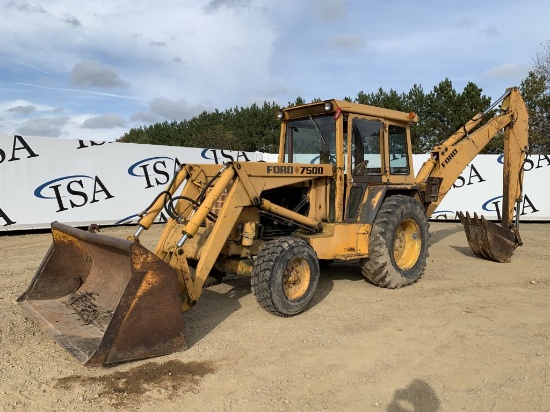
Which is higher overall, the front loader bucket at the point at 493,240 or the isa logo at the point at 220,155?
the isa logo at the point at 220,155

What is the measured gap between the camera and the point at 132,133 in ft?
162

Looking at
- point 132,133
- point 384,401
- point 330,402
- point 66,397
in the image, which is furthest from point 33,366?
point 132,133

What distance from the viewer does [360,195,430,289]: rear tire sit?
20.6 ft

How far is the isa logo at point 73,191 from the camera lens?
12.4 m

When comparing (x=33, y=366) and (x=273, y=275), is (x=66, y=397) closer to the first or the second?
(x=33, y=366)

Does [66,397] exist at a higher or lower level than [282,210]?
lower

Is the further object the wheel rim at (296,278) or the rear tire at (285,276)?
the wheel rim at (296,278)

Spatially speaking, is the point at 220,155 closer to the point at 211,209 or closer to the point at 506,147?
the point at 506,147

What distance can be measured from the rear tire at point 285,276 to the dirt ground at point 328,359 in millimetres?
214

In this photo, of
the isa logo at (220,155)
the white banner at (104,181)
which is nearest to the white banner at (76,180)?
the white banner at (104,181)

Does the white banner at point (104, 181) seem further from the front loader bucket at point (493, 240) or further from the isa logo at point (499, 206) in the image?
the front loader bucket at point (493, 240)

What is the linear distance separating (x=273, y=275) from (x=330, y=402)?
1737mm

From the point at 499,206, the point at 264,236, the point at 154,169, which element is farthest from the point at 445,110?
the point at 264,236

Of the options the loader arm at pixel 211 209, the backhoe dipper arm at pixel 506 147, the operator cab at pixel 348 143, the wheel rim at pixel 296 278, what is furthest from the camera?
the backhoe dipper arm at pixel 506 147
